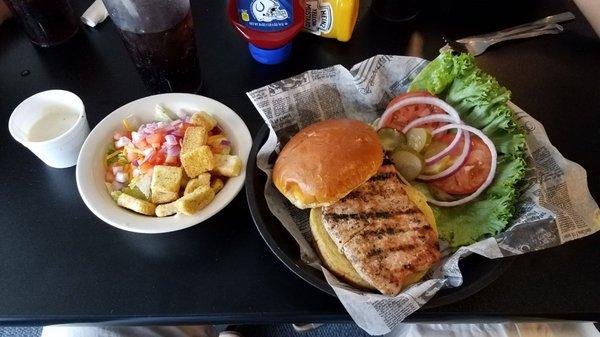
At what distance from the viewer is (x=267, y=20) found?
1063 millimetres

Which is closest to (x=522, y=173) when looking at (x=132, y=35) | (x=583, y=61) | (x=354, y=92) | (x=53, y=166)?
(x=354, y=92)

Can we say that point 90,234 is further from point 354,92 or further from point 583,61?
point 583,61

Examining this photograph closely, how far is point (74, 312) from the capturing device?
0.80 metres

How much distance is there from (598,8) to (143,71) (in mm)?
1186

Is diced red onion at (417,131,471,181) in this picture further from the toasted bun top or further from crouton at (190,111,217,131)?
crouton at (190,111,217,131)

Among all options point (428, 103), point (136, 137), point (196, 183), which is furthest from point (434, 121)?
point (136, 137)

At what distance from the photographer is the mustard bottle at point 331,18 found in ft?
3.65

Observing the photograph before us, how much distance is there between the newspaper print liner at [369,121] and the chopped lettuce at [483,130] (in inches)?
1.1

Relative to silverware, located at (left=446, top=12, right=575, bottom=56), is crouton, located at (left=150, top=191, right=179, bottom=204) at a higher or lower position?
higher

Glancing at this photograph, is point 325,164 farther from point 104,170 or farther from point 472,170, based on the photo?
point 104,170

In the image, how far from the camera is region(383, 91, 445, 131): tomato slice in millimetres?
991

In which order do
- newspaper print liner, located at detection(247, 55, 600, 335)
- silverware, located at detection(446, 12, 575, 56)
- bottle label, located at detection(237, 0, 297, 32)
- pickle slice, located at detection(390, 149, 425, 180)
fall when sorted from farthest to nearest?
silverware, located at detection(446, 12, 575, 56), bottle label, located at detection(237, 0, 297, 32), pickle slice, located at detection(390, 149, 425, 180), newspaper print liner, located at detection(247, 55, 600, 335)

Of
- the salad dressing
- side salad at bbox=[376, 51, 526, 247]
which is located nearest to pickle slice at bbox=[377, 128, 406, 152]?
side salad at bbox=[376, 51, 526, 247]

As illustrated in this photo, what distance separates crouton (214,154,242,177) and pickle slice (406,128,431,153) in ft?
1.20
